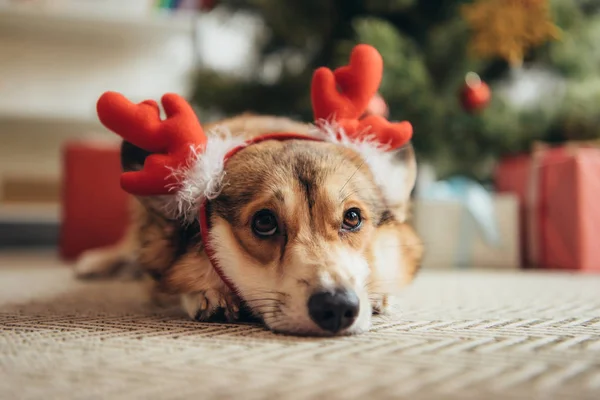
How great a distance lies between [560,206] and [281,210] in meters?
1.70

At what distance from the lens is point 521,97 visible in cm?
349

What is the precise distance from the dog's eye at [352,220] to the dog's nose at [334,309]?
0.25m

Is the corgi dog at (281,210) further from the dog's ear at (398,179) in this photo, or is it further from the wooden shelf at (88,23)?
the wooden shelf at (88,23)

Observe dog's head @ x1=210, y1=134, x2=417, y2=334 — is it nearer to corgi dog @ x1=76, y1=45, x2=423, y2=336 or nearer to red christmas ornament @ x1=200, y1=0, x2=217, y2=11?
corgi dog @ x1=76, y1=45, x2=423, y2=336

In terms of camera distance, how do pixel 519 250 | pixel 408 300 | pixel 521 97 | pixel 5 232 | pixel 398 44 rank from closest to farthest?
1. pixel 408 300
2. pixel 398 44
3. pixel 519 250
4. pixel 521 97
5. pixel 5 232

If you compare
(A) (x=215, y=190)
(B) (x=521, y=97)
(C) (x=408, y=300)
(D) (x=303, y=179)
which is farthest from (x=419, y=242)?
(B) (x=521, y=97)

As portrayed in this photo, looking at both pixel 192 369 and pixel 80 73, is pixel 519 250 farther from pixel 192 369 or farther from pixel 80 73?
pixel 80 73

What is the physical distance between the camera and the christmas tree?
2.24 meters

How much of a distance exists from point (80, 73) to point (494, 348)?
4.22 meters

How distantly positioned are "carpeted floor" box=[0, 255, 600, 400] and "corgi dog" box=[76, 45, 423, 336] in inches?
2.9

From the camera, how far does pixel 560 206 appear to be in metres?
2.27

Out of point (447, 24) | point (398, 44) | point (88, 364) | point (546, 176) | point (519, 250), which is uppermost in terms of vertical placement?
point (447, 24)

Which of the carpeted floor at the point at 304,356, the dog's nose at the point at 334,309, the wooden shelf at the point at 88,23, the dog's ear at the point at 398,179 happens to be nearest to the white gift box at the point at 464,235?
the dog's ear at the point at 398,179

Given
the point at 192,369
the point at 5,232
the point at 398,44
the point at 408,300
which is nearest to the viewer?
the point at 192,369
